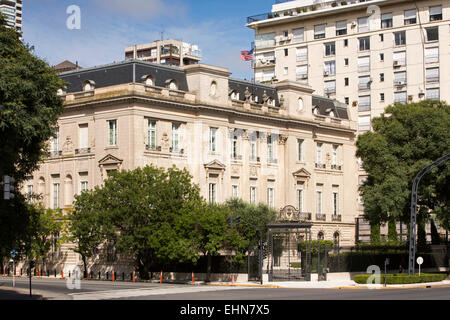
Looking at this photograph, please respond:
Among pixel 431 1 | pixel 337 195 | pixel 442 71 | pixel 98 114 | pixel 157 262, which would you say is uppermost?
pixel 431 1

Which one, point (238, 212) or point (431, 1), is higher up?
point (431, 1)

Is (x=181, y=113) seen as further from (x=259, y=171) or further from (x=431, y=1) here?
(x=431, y=1)

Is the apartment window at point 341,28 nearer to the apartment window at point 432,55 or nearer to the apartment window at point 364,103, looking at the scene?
the apartment window at point 364,103

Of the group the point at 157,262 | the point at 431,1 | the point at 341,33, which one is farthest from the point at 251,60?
the point at 157,262

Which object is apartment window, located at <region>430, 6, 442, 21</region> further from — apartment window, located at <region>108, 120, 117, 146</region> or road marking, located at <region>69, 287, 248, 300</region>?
road marking, located at <region>69, 287, 248, 300</region>

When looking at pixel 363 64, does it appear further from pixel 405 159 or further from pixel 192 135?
pixel 192 135

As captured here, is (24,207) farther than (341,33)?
No

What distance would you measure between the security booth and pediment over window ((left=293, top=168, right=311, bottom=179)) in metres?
3.72

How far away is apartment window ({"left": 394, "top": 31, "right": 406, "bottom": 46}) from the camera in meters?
97.7

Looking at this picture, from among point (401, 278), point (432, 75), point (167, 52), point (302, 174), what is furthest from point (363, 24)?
point (167, 52)

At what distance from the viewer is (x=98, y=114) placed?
71.6 meters

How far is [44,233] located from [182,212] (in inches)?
534

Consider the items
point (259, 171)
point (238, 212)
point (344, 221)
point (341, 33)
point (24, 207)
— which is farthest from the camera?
point (341, 33)

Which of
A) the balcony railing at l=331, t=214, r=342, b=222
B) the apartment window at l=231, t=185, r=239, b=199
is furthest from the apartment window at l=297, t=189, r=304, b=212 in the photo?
the apartment window at l=231, t=185, r=239, b=199
